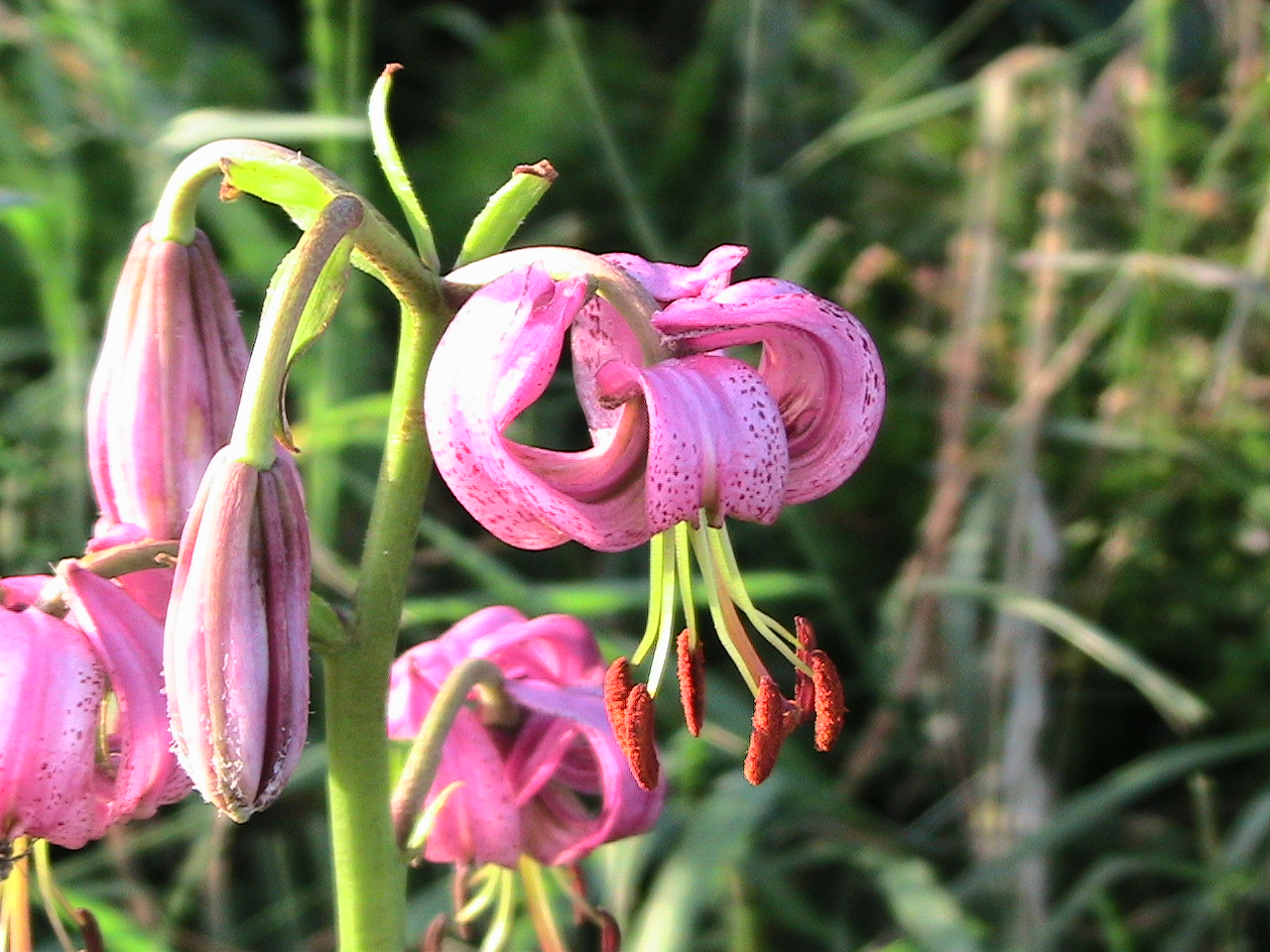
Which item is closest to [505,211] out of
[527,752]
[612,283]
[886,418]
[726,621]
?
[612,283]

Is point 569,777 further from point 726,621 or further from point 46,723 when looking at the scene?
point 46,723

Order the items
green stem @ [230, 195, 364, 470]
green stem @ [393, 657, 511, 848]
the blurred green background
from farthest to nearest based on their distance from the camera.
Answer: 1. the blurred green background
2. green stem @ [393, 657, 511, 848]
3. green stem @ [230, 195, 364, 470]

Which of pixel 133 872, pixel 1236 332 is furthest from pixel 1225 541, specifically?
pixel 133 872

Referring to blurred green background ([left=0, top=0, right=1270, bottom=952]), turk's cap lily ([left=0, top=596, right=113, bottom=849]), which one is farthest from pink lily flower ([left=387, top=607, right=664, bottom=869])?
blurred green background ([left=0, top=0, right=1270, bottom=952])

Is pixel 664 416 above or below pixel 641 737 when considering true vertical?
above

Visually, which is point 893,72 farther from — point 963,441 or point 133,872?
point 133,872

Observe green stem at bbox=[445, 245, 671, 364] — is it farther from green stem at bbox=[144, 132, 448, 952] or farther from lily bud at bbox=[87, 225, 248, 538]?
lily bud at bbox=[87, 225, 248, 538]
